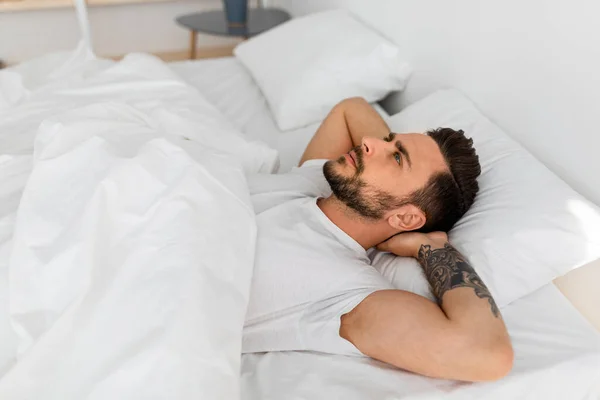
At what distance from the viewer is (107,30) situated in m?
3.23

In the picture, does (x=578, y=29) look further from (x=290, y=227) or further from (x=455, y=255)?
(x=290, y=227)

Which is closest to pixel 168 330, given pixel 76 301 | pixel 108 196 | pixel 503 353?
pixel 76 301

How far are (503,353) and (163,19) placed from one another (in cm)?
306

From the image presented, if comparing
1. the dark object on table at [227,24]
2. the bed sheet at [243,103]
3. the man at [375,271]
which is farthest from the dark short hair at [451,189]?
the dark object on table at [227,24]

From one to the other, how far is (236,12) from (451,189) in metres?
1.67

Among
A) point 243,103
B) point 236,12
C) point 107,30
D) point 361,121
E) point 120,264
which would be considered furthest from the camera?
point 107,30

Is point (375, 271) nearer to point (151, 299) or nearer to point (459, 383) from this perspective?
point (459, 383)

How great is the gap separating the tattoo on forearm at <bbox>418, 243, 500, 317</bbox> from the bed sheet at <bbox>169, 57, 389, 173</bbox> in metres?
0.66

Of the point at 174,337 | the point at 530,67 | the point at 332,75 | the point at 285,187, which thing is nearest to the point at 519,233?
the point at 530,67

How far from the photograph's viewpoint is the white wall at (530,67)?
1.07 metres

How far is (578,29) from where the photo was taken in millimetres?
1068

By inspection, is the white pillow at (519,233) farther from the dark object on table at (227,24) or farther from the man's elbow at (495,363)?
the dark object on table at (227,24)

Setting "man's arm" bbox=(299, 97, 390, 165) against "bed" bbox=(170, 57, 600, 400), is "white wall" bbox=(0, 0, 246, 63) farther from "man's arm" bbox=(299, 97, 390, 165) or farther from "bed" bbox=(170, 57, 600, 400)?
"bed" bbox=(170, 57, 600, 400)

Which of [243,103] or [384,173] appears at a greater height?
[384,173]
